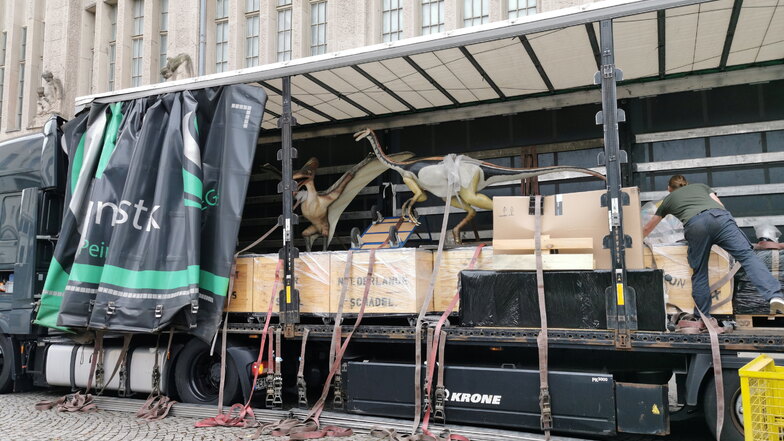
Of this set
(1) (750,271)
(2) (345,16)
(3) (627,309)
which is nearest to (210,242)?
(3) (627,309)

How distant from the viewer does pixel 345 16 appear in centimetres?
1396

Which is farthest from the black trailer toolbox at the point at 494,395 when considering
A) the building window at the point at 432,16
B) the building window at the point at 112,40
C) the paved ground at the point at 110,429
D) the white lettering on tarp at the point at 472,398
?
the building window at the point at 112,40

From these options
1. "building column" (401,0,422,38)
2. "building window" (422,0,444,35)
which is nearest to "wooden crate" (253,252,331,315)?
"building column" (401,0,422,38)

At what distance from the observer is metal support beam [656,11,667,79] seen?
18.7ft

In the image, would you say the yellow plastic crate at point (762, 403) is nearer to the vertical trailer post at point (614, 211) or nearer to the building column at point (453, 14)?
the vertical trailer post at point (614, 211)

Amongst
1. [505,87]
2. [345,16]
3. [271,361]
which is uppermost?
[345,16]

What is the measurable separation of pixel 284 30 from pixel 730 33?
436 inches

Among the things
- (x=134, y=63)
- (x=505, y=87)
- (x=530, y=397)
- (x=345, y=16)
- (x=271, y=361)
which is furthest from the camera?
(x=134, y=63)

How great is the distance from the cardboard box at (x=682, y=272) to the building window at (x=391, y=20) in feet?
31.1

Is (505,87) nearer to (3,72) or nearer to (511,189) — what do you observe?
(511,189)

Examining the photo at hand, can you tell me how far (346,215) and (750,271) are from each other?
5996 mm

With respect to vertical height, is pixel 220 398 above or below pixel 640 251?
below

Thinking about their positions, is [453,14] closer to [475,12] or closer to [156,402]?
[475,12]

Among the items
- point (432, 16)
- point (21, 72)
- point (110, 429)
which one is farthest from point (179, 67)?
point (110, 429)
